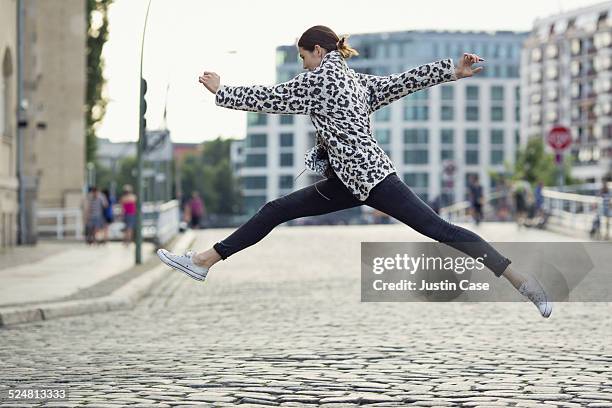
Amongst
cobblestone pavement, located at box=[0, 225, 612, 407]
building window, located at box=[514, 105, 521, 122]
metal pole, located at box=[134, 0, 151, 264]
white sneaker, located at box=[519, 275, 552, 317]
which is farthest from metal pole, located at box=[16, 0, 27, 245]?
building window, located at box=[514, 105, 521, 122]

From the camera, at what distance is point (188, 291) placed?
64.7 feet

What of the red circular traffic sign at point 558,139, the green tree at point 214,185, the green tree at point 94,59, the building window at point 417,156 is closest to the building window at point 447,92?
the building window at point 417,156

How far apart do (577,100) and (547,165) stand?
2435 centimetres

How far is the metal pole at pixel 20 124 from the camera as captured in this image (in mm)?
34812

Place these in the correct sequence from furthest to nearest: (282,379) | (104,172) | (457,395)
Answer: (104,172) → (282,379) → (457,395)

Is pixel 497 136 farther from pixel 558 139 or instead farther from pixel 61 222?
pixel 558 139

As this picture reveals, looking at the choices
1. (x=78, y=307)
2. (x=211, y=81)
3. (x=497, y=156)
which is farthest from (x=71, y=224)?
(x=497, y=156)

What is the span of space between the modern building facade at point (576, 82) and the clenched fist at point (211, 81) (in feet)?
467

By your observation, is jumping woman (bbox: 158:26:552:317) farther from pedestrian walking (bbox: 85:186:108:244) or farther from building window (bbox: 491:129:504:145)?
building window (bbox: 491:129:504:145)

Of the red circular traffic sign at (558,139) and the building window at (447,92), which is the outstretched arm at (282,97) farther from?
the building window at (447,92)

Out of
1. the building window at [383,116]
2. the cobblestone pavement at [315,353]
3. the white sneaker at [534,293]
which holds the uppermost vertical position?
the building window at [383,116]

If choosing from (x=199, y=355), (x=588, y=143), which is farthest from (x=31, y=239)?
(x=588, y=143)

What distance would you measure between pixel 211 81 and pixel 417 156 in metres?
159

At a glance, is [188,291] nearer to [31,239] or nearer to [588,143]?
[31,239]
